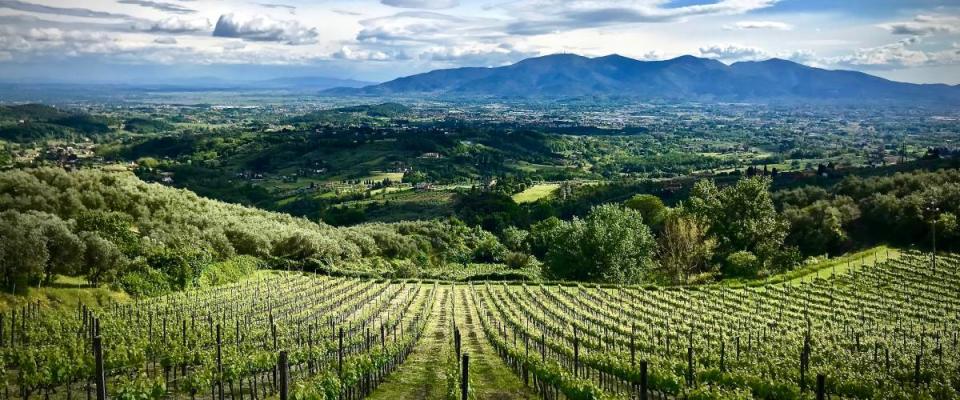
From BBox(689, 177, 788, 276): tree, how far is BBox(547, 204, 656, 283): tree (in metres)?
6.54

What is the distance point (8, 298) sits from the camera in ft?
111

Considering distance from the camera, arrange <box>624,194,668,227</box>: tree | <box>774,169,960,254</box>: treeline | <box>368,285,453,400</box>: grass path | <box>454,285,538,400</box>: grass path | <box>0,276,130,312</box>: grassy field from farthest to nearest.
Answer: <box>624,194,668,227</box>: tree → <box>774,169,960,254</box>: treeline → <box>0,276,130,312</box>: grassy field → <box>368,285,453,400</box>: grass path → <box>454,285,538,400</box>: grass path

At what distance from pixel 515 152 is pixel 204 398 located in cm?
17858

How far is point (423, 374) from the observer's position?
25.0 meters

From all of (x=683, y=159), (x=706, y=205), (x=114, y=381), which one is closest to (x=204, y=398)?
(x=114, y=381)

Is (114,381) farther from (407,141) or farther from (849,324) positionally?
(407,141)

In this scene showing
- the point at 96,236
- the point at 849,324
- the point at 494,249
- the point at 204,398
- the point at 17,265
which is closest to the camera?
the point at 204,398

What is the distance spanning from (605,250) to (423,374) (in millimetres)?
36810

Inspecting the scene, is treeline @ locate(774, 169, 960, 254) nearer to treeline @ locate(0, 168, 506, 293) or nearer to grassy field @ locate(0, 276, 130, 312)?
treeline @ locate(0, 168, 506, 293)

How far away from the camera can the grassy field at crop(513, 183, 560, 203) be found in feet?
408

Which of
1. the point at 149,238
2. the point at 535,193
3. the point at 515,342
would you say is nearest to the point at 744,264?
the point at 515,342

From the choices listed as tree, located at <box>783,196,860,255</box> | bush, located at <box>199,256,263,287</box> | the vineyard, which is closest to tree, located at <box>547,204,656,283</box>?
the vineyard

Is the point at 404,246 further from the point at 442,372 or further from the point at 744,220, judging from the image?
the point at 442,372

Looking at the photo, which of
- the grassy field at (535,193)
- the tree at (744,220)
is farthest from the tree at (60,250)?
the grassy field at (535,193)
